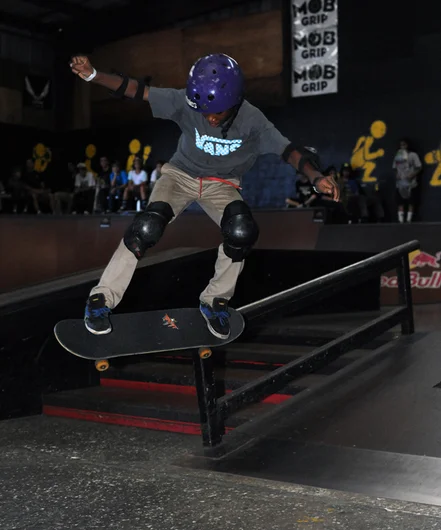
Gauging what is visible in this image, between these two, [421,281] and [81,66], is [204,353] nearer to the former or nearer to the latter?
[81,66]

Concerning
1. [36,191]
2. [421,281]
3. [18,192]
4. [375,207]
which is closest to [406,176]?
[375,207]

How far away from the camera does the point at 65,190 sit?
65.7 ft

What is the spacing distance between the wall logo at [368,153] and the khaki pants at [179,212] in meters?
12.5

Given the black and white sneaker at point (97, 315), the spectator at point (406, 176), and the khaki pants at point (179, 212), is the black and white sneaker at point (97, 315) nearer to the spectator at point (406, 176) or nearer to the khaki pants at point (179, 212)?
the khaki pants at point (179, 212)

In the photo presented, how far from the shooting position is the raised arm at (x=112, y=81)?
337cm

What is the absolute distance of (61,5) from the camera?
19750 millimetres

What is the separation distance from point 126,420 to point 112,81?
7.61ft

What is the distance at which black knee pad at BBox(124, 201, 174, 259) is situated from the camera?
349 centimetres

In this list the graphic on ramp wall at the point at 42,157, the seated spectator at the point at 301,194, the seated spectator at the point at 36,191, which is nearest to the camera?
the seated spectator at the point at 301,194

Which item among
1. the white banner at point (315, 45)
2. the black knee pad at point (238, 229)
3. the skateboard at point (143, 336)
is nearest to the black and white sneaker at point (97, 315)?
the skateboard at point (143, 336)

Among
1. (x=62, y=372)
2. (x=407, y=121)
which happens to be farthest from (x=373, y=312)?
(x=407, y=121)

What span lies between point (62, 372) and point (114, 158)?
15820 mm

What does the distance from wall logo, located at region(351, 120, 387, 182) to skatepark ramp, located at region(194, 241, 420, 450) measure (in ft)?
33.7

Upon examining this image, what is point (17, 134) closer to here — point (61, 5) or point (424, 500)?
point (61, 5)
